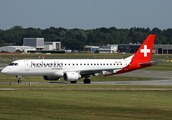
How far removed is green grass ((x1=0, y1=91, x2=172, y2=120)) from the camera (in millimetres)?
22700

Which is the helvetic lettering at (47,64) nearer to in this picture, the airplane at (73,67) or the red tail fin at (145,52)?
the airplane at (73,67)

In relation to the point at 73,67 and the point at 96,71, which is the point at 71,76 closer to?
the point at 73,67

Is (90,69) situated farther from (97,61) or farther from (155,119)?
(155,119)

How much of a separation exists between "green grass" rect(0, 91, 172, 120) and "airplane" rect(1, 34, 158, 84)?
12311 mm

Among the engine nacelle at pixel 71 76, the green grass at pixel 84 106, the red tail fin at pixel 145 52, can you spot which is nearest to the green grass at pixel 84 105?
the green grass at pixel 84 106

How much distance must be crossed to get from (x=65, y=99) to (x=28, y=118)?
9.54 meters

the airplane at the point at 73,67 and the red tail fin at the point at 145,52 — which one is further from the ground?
the red tail fin at the point at 145,52

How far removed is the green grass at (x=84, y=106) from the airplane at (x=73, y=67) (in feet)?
40.4

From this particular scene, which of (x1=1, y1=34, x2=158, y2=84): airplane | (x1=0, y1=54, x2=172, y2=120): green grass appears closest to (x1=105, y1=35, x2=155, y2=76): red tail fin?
(x1=1, y1=34, x2=158, y2=84): airplane

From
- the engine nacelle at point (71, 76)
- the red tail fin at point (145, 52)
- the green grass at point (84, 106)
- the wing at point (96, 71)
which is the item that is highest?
the red tail fin at point (145, 52)

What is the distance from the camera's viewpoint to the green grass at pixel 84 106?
22700 mm

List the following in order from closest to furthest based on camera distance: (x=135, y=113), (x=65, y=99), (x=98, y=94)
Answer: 1. (x=135, y=113)
2. (x=65, y=99)
3. (x=98, y=94)

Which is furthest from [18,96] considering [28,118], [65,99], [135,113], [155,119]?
[155,119]

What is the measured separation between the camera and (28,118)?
851 inches
